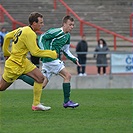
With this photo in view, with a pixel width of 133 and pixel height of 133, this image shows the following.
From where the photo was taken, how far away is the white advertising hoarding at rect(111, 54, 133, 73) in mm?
23688

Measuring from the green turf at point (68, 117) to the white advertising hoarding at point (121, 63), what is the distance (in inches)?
333

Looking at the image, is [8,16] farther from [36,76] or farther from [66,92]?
[36,76]

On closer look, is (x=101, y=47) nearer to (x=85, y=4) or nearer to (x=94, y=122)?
(x=85, y=4)

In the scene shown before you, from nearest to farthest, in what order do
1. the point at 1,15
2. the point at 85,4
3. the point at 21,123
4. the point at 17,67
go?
the point at 21,123 → the point at 17,67 → the point at 1,15 → the point at 85,4

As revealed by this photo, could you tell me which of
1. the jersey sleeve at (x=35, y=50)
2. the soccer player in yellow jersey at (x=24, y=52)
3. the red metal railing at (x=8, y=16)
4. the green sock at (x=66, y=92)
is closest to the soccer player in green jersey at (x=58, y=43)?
the green sock at (x=66, y=92)

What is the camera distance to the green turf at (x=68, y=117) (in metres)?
9.77

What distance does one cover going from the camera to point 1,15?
89.7 ft

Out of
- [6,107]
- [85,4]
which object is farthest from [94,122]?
[85,4]

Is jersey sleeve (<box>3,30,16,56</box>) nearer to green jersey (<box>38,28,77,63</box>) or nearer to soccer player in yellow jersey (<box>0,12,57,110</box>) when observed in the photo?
soccer player in yellow jersey (<box>0,12,57,110</box>)

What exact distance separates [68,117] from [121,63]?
12.5 meters

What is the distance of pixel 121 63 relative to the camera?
23672 mm

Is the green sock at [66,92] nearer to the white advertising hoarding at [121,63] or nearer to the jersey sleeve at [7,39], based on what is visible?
the jersey sleeve at [7,39]

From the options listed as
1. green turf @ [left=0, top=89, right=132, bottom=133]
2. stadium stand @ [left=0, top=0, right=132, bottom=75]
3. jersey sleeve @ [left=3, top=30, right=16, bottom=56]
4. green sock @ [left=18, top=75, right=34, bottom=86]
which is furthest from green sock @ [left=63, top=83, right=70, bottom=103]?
stadium stand @ [left=0, top=0, right=132, bottom=75]

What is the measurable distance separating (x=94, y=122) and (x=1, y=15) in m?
17.2
